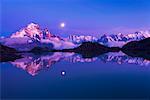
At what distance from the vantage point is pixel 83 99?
76.2ft

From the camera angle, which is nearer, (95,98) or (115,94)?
(95,98)

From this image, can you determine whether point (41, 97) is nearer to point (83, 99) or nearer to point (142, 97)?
point (83, 99)

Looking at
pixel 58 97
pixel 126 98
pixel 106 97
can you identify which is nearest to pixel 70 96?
pixel 58 97

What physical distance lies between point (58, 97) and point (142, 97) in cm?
641

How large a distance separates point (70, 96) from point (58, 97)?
101 cm

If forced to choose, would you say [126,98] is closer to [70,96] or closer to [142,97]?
[142,97]

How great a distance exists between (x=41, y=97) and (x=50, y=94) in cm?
185

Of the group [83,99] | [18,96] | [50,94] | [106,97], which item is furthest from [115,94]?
[18,96]

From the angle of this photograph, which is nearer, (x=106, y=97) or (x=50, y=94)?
(x=106, y=97)

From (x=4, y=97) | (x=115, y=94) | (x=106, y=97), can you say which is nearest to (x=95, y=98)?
(x=106, y=97)

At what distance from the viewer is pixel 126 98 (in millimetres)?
23375

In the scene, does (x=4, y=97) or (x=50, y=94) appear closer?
(x=4, y=97)

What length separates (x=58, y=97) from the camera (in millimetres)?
23969

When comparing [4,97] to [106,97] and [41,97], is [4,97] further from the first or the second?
[106,97]
